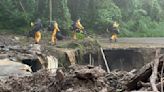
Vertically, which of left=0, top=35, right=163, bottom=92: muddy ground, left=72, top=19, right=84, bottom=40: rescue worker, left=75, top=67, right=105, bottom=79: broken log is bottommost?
left=72, top=19, right=84, bottom=40: rescue worker

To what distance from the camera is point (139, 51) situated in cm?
2542

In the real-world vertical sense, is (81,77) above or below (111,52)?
above

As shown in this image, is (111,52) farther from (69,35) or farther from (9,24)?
(9,24)

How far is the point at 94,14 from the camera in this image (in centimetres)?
3647

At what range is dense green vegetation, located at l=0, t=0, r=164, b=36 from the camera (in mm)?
33031

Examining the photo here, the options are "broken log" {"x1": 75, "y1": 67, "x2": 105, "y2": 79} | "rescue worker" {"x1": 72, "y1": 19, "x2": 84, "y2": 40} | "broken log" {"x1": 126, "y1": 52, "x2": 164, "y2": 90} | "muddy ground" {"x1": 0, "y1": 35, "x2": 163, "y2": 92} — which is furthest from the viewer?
"rescue worker" {"x1": 72, "y1": 19, "x2": 84, "y2": 40}

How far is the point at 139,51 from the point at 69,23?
9.06 meters

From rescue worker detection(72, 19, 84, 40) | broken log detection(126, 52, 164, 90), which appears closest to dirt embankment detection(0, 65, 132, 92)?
broken log detection(126, 52, 164, 90)

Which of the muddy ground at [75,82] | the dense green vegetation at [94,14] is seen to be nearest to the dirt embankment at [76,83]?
the muddy ground at [75,82]

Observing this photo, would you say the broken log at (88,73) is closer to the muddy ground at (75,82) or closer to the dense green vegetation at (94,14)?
the muddy ground at (75,82)

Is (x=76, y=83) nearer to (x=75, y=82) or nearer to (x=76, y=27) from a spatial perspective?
(x=75, y=82)

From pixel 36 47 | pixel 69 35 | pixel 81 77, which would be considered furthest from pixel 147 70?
pixel 69 35

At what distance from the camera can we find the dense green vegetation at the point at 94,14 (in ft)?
108

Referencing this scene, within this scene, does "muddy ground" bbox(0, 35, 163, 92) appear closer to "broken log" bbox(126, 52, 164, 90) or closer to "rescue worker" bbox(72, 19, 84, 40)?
"broken log" bbox(126, 52, 164, 90)
